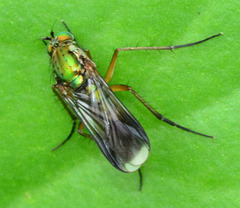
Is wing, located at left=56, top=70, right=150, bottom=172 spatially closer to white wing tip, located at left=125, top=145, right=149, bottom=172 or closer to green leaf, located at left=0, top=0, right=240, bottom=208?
white wing tip, located at left=125, top=145, right=149, bottom=172

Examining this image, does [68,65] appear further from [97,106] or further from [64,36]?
[97,106]

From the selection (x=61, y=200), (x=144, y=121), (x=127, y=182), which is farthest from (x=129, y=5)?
(x=61, y=200)

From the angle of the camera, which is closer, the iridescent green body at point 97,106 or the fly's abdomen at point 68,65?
the iridescent green body at point 97,106

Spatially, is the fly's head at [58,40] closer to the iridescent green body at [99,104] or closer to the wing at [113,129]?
the iridescent green body at [99,104]

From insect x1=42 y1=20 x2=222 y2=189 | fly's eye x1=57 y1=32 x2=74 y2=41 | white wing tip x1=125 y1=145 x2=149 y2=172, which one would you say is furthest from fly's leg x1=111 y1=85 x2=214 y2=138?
fly's eye x1=57 y1=32 x2=74 y2=41

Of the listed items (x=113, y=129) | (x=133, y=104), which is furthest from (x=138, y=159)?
(x=133, y=104)

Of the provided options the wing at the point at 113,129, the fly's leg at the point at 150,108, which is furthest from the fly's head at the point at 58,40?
the fly's leg at the point at 150,108

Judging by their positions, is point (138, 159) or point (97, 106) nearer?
point (138, 159)

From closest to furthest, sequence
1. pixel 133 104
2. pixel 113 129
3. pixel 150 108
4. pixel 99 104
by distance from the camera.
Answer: pixel 113 129, pixel 99 104, pixel 150 108, pixel 133 104
